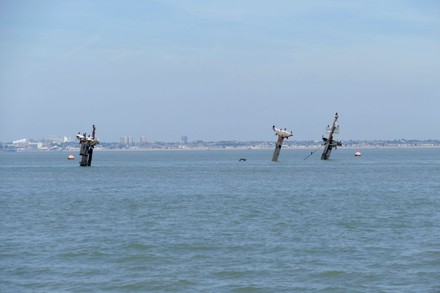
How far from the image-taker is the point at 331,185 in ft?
218

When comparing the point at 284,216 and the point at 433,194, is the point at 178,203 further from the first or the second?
the point at 433,194

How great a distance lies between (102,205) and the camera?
49281 millimetres

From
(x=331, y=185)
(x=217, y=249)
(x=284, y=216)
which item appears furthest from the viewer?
(x=331, y=185)

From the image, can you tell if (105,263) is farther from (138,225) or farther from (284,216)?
(284,216)

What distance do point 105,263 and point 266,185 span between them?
4138 centimetres

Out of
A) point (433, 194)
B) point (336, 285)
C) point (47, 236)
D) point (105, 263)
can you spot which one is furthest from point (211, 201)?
point (336, 285)

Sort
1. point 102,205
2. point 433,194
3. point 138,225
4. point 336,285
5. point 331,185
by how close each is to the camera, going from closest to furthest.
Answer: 1. point 336,285
2. point 138,225
3. point 102,205
4. point 433,194
5. point 331,185

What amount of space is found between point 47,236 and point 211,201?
19010 millimetres

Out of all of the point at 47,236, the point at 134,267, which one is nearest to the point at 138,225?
the point at 47,236

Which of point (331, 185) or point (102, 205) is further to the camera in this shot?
point (331, 185)

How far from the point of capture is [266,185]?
2645 inches

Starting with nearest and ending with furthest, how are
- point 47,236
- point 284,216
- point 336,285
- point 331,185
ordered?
point 336,285 < point 47,236 < point 284,216 < point 331,185

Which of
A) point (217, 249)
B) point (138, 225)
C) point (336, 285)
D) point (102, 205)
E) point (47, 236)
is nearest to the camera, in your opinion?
point (336, 285)

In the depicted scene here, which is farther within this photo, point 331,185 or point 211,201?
point 331,185
